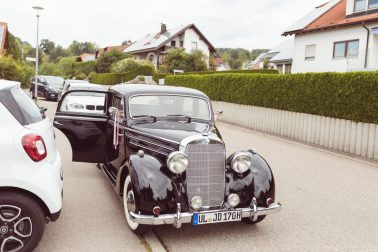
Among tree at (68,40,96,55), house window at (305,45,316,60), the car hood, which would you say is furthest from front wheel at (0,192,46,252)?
tree at (68,40,96,55)

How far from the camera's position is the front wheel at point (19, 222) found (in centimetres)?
367

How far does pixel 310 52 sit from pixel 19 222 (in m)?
25.8

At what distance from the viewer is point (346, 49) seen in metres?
23.6

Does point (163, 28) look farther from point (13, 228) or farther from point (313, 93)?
point (13, 228)

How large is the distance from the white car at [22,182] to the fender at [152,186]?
894 millimetres

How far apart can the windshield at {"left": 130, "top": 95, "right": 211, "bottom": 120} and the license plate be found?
6.67 feet

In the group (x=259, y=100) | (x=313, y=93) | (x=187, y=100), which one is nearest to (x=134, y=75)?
(x=259, y=100)

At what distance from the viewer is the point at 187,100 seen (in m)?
6.14

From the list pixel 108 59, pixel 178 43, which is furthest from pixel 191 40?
pixel 108 59

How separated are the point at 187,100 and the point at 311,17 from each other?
24126 mm

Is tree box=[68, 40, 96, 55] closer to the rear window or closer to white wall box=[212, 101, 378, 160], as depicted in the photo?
white wall box=[212, 101, 378, 160]

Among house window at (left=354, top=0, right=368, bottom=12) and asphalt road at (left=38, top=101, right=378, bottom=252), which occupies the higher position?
house window at (left=354, top=0, right=368, bottom=12)

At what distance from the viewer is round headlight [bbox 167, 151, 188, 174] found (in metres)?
4.37

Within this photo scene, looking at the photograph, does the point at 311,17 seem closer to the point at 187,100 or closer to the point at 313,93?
the point at 313,93
